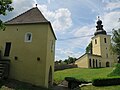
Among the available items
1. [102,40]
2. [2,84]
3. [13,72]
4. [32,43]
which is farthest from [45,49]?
[102,40]

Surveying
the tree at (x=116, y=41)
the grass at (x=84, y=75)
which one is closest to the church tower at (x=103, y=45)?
the tree at (x=116, y=41)

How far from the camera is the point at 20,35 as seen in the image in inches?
804

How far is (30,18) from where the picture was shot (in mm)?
21484

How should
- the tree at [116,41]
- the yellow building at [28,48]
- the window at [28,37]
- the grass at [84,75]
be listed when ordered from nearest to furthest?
the yellow building at [28,48], the window at [28,37], the grass at [84,75], the tree at [116,41]

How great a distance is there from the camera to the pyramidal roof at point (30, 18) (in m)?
20.7

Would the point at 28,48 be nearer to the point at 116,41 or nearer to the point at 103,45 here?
the point at 116,41

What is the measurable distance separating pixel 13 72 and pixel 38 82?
3.07m

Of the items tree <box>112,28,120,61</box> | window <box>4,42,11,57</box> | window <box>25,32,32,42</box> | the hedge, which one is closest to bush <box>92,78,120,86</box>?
the hedge

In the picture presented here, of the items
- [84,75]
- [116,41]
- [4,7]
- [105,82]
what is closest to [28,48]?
[4,7]

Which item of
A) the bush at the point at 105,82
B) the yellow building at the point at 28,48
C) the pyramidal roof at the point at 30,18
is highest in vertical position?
the pyramidal roof at the point at 30,18

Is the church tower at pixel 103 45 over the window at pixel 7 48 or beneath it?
over

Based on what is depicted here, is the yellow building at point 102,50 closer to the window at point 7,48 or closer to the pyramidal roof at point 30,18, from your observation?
the pyramidal roof at point 30,18

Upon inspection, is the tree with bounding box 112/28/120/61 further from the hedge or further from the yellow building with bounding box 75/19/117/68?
the hedge

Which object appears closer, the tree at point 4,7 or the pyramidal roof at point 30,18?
the tree at point 4,7
